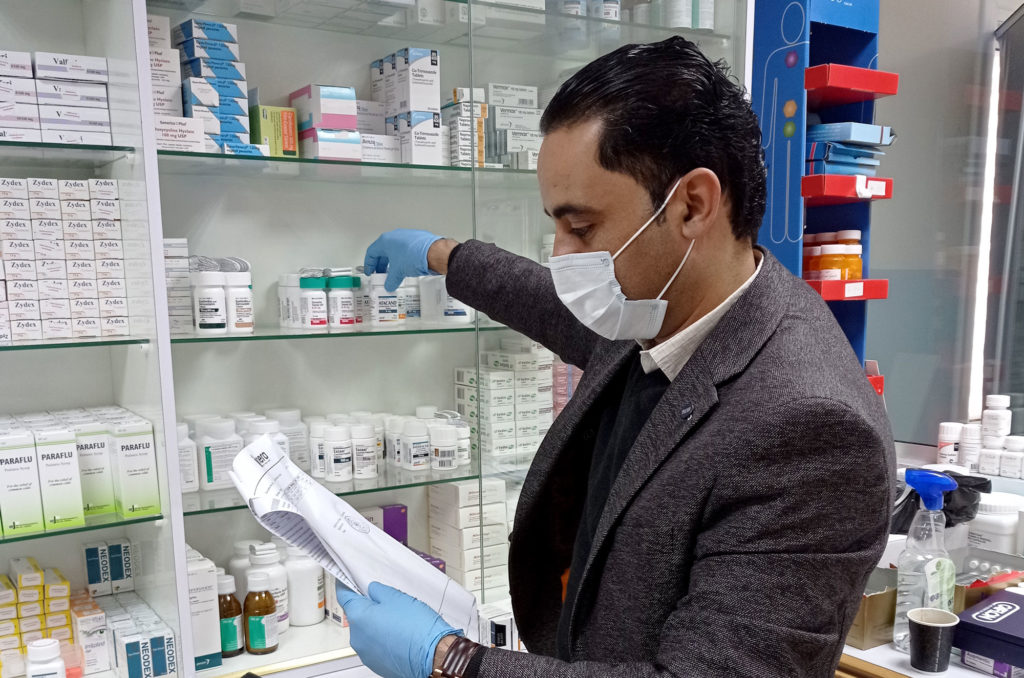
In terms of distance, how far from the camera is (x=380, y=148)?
7.38 ft

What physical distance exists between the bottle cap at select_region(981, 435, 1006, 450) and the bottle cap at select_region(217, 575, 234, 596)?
250 centimetres

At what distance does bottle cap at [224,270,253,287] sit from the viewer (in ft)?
6.57

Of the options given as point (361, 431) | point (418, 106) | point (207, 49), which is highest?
point (207, 49)

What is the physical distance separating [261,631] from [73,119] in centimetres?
131

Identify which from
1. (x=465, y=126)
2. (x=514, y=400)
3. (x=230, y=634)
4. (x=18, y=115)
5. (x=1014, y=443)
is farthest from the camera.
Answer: (x=1014, y=443)

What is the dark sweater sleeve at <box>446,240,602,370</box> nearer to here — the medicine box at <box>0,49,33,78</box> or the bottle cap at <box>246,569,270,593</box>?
the bottle cap at <box>246,569,270,593</box>

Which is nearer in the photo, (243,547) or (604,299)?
(604,299)

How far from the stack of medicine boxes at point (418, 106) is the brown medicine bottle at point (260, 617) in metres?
1.18

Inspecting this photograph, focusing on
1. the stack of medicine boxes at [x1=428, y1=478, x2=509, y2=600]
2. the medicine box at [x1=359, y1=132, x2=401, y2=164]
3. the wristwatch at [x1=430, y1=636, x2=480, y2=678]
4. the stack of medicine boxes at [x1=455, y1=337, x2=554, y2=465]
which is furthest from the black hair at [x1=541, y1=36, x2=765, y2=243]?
the stack of medicine boxes at [x1=428, y1=478, x2=509, y2=600]

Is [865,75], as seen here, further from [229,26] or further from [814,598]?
[814,598]

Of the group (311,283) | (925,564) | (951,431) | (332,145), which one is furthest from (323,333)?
(951,431)

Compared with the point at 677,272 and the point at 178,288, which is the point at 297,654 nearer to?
the point at 178,288

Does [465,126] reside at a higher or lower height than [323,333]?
higher

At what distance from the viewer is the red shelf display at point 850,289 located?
8.55ft
